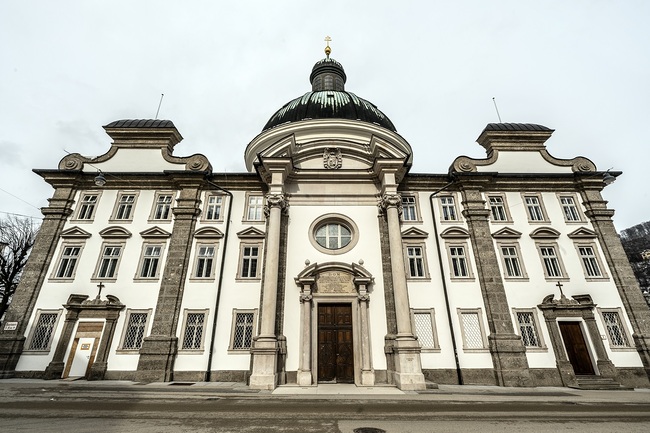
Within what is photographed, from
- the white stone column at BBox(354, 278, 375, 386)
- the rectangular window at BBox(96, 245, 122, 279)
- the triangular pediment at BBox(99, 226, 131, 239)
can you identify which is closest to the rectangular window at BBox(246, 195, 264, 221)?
the triangular pediment at BBox(99, 226, 131, 239)

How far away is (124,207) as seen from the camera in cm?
1945

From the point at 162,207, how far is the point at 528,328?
2282cm

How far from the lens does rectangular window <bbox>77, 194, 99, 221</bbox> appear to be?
1911cm

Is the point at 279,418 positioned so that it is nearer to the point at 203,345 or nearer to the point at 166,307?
the point at 203,345

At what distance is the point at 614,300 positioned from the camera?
679 inches

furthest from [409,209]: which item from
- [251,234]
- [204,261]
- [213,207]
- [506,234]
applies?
[204,261]

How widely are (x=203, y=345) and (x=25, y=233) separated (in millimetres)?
27489

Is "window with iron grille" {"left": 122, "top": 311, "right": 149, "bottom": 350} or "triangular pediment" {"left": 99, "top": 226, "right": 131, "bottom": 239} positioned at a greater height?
"triangular pediment" {"left": 99, "top": 226, "right": 131, "bottom": 239}

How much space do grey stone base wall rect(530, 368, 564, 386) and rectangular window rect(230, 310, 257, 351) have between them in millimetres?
14711

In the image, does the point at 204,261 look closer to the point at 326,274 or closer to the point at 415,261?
the point at 326,274

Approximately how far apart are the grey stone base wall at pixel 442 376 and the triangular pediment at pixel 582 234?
11447 millimetres

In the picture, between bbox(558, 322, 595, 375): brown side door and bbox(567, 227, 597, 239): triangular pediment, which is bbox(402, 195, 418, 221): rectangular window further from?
bbox(558, 322, 595, 375): brown side door

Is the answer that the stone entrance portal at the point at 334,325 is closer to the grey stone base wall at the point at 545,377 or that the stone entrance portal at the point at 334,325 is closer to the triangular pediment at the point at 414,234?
the triangular pediment at the point at 414,234

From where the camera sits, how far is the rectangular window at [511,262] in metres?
17.9
